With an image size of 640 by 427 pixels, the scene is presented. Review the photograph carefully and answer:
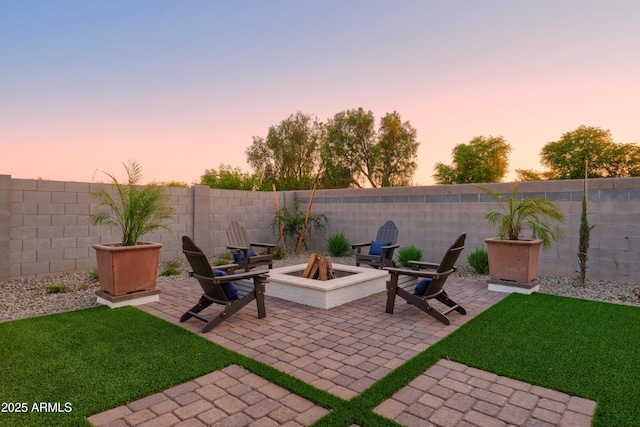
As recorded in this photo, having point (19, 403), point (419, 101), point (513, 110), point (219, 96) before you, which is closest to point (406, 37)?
point (419, 101)

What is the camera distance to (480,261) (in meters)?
6.32

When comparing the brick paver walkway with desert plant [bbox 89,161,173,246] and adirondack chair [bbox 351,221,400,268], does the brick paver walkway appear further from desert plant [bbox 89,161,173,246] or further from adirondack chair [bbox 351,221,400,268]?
adirondack chair [bbox 351,221,400,268]

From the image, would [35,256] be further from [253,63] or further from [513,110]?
[513,110]

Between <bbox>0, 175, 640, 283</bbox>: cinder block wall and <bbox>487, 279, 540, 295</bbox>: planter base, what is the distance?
143 centimetres

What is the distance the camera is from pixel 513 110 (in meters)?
10.7

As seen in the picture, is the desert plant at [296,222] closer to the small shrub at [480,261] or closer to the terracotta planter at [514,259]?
the small shrub at [480,261]

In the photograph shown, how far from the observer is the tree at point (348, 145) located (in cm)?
3459

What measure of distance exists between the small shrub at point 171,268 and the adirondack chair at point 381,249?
3.33 metres

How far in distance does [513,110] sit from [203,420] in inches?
467

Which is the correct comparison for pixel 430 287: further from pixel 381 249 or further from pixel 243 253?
pixel 243 253

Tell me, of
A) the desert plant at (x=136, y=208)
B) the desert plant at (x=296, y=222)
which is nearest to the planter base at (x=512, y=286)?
the desert plant at (x=136, y=208)

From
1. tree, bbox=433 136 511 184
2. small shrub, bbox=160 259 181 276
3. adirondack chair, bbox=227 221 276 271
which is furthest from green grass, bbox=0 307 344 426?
tree, bbox=433 136 511 184

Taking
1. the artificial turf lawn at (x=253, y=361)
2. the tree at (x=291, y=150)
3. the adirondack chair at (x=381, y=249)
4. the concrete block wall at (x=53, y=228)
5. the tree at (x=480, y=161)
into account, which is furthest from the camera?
the tree at (x=480, y=161)

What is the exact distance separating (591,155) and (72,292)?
4563cm
